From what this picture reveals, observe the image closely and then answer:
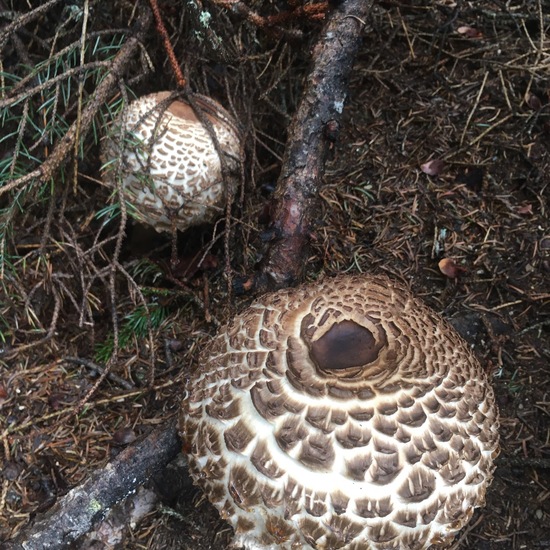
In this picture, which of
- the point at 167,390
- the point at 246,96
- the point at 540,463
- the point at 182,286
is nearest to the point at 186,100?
the point at 246,96

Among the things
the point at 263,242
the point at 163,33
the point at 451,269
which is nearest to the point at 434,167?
the point at 451,269

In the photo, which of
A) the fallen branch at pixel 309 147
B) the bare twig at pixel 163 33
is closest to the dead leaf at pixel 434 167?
the fallen branch at pixel 309 147

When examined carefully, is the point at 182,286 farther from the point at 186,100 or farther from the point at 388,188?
the point at 388,188

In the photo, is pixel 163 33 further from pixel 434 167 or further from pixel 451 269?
pixel 451 269

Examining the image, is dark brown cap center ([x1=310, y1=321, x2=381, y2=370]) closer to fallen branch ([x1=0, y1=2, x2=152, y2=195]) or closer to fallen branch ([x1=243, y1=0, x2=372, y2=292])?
fallen branch ([x1=243, y1=0, x2=372, y2=292])

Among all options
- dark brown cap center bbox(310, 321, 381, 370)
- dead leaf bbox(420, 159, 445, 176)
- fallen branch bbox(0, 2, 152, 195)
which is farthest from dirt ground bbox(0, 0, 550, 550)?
dark brown cap center bbox(310, 321, 381, 370)
